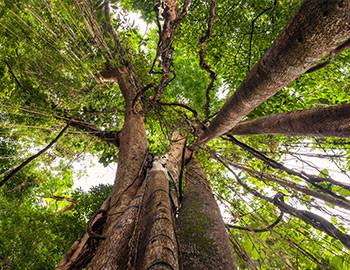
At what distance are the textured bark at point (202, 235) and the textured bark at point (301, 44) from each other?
1181 mm

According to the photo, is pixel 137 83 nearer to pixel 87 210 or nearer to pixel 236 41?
pixel 236 41

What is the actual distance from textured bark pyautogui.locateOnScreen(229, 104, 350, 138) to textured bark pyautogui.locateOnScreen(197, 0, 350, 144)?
436mm

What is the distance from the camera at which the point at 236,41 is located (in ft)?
11.9

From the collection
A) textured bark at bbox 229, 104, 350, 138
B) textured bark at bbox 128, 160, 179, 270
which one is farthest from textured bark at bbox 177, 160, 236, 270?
textured bark at bbox 229, 104, 350, 138

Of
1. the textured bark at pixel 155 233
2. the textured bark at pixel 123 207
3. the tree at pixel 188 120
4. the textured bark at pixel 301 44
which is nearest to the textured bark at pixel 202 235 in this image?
the tree at pixel 188 120

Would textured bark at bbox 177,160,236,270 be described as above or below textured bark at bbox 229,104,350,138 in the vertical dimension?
below

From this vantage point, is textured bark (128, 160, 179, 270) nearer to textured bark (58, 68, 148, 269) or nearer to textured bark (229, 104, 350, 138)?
textured bark (58, 68, 148, 269)

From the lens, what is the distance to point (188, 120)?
3.75 meters

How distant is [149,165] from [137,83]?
2296mm

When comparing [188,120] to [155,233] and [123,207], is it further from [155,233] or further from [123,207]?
[155,233]

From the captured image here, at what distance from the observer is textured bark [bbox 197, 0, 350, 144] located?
32.9 inches

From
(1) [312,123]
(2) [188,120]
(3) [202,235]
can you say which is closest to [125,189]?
(3) [202,235]

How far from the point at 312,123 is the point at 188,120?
2.28m

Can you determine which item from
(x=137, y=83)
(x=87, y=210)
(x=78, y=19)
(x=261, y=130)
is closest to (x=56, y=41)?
(x=78, y=19)
